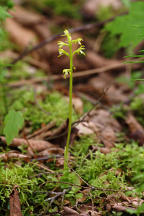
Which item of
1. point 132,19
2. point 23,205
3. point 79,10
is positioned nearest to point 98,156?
point 23,205

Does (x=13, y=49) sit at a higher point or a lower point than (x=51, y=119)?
higher

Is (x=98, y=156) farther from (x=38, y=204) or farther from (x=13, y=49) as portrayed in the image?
(x=13, y=49)

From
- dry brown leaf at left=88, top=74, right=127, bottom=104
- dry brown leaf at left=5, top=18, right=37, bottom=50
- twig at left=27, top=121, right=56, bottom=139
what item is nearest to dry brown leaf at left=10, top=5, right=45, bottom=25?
dry brown leaf at left=5, top=18, right=37, bottom=50

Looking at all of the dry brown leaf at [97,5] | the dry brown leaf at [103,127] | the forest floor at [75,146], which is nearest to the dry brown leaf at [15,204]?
the forest floor at [75,146]

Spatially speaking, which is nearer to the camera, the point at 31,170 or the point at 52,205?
the point at 52,205

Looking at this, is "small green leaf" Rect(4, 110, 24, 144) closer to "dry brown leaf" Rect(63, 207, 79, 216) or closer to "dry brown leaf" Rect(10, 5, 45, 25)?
"dry brown leaf" Rect(63, 207, 79, 216)

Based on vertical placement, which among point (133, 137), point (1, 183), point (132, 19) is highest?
point (132, 19)

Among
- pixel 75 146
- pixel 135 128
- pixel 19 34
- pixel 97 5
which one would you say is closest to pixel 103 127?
pixel 135 128
